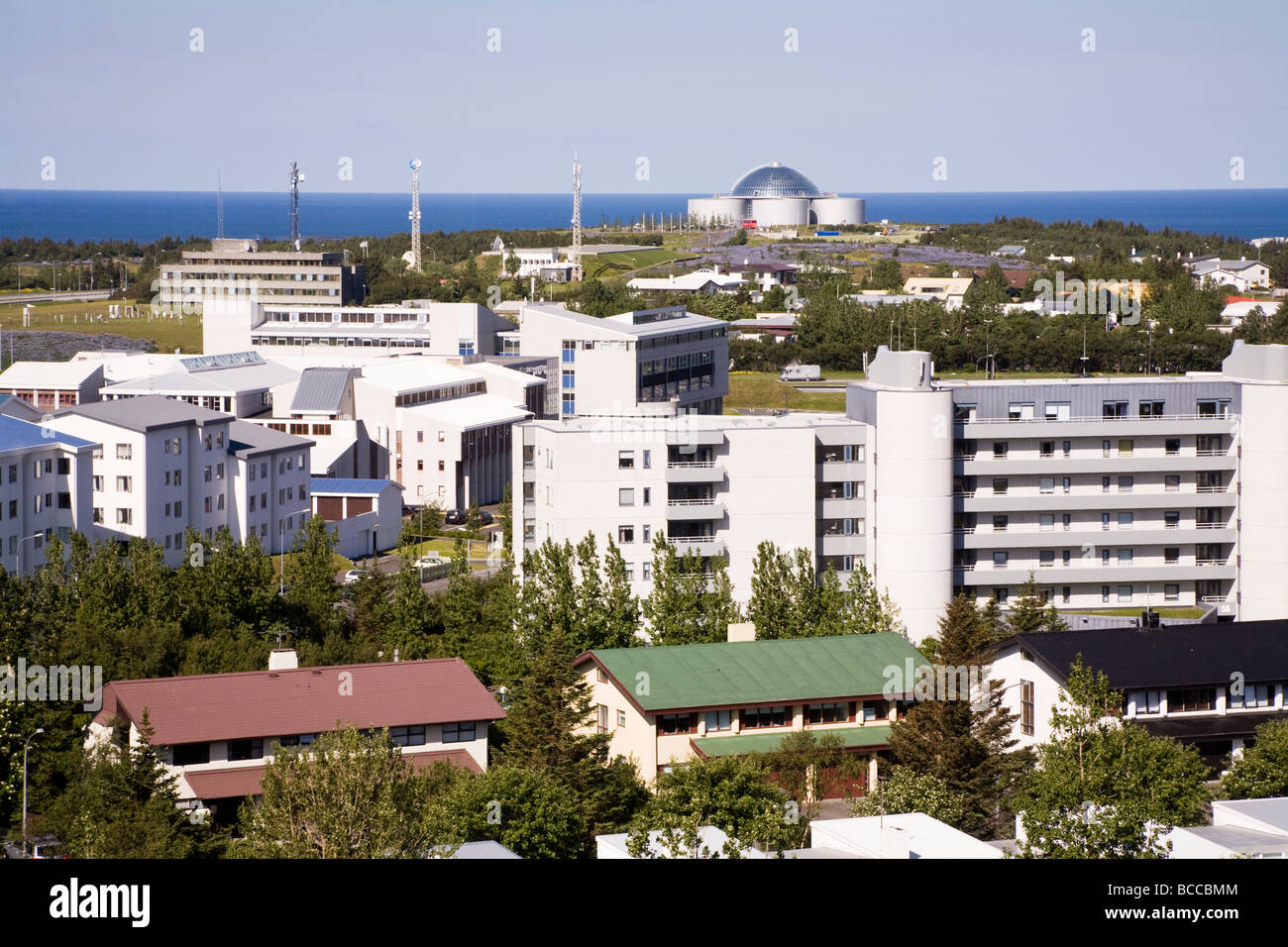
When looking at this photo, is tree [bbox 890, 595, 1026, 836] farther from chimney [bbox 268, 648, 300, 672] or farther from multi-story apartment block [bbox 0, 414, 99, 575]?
multi-story apartment block [bbox 0, 414, 99, 575]

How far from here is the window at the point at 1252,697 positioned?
29.9 m

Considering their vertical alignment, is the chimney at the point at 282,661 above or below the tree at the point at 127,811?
above

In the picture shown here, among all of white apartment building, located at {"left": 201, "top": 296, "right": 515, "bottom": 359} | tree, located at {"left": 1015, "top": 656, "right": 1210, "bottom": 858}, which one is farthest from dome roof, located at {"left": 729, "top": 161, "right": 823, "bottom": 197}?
tree, located at {"left": 1015, "top": 656, "right": 1210, "bottom": 858}

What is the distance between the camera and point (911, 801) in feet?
75.4

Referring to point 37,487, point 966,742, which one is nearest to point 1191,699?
point 966,742

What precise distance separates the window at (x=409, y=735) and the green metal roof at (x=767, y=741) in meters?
4.81

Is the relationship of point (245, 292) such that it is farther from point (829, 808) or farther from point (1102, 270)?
point (829, 808)

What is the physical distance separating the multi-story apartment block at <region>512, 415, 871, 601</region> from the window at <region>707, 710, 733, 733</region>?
10709 millimetres

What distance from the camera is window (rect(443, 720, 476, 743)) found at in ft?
89.8

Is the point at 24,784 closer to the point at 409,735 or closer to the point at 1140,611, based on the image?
the point at 409,735

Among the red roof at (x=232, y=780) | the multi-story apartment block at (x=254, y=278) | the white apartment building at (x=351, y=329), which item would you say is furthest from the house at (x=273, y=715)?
the multi-story apartment block at (x=254, y=278)

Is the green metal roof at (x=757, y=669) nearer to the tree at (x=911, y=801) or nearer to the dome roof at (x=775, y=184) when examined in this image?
the tree at (x=911, y=801)

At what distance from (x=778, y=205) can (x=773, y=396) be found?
112682mm
